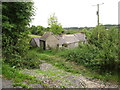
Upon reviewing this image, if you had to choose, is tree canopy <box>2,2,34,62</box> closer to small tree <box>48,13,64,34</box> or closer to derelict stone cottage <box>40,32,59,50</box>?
derelict stone cottage <box>40,32,59,50</box>

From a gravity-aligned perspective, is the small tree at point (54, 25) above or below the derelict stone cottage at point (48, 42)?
above

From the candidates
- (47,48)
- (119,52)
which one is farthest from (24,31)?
(47,48)

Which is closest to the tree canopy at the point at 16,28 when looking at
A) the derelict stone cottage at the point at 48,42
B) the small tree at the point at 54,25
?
the derelict stone cottage at the point at 48,42

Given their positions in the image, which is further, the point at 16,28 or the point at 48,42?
the point at 48,42

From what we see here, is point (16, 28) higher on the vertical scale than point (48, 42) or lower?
higher

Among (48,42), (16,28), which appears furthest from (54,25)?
(16,28)

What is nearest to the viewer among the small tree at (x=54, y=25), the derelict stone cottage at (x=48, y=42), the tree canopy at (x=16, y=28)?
the tree canopy at (x=16, y=28)

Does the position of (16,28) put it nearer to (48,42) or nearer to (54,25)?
(48,42)

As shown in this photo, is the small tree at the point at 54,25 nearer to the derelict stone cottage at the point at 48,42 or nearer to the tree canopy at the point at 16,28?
the derelict stone cottage at the point at 48,42

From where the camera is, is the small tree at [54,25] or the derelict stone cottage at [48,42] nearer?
the derelict stone cottage at [48,42]

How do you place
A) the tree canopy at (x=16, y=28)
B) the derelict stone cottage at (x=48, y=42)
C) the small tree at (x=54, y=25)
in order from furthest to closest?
1. the small tree at (x=54, y=25)
2. the derelict stone cottage at (x=48, y=42)
3. the tree canopy at (x=16, y=28)

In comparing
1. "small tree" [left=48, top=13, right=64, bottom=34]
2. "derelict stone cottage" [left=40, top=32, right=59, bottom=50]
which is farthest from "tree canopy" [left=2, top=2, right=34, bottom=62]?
"small tree" [left=48, top=13, right=64, bottom=34]

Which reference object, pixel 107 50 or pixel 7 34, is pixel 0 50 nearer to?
pixel 7 34

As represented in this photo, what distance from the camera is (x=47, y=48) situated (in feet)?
72.4
